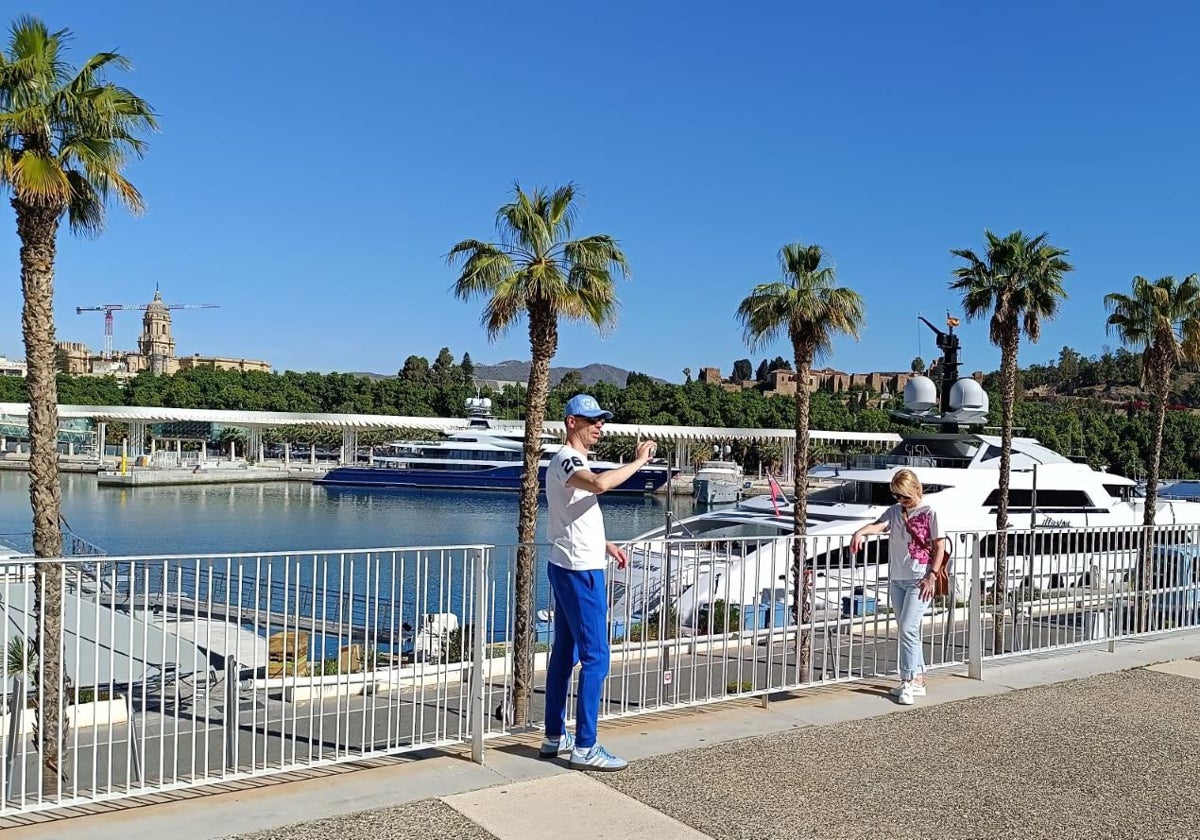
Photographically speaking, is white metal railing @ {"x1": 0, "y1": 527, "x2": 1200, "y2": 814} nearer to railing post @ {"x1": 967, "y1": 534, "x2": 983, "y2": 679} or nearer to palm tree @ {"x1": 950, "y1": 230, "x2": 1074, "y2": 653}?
railing post @ {"x1": 967, "y1": 534, "x2": 983, "y2": 679}

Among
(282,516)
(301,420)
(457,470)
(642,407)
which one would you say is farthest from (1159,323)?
(642,407)

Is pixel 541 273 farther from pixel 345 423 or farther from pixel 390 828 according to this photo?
pixel 345 423

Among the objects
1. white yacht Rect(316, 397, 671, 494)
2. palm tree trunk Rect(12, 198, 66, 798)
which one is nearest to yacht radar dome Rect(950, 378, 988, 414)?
palm tree trunk Rect(12, 198, 66, 798)

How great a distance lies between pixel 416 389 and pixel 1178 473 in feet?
302

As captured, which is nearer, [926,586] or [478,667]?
[478,667]

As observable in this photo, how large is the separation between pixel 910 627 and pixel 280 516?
6499cm

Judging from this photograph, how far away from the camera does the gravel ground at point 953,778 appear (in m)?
5.64

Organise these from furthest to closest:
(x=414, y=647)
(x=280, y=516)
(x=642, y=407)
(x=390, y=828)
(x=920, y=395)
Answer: (x=642, y=407), (x=280, y=516), (x=920, y=395), (x=414, y=647), (x=390, y=828)

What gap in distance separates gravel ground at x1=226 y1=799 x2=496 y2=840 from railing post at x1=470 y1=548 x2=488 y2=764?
958mm

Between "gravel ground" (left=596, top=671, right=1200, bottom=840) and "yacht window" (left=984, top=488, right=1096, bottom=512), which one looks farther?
"yacht window" (left=984, top=488, right=1096, bottom=512)

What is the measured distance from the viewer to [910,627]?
27.9 feet

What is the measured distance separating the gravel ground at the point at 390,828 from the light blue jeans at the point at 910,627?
4239mm

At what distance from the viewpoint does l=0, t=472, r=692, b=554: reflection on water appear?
181 ft

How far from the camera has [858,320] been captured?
2277 cm
